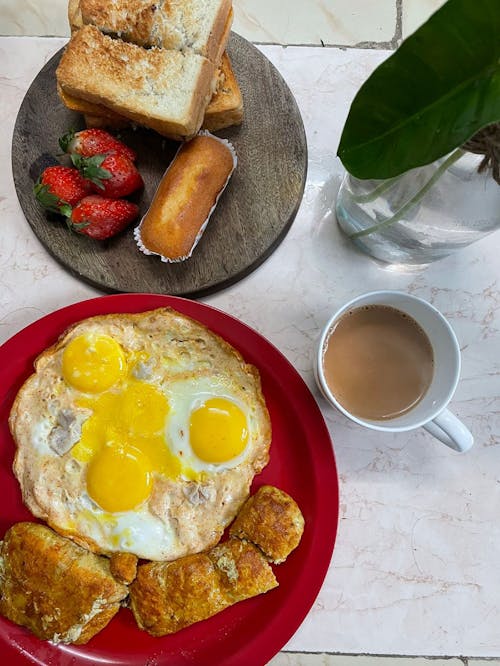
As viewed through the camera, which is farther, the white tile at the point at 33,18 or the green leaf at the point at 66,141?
the white tile at the point at 33,18

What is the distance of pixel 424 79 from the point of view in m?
0.87

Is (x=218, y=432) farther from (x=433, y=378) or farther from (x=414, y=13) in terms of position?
(x=414, y=13)

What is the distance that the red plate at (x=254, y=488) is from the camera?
148 cm

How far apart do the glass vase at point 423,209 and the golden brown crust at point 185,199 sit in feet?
1.10

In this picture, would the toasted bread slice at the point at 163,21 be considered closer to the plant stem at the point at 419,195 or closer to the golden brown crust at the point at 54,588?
the plant stem at the point at 419,195

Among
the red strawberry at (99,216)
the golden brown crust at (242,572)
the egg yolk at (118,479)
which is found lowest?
the golden brown crust at (242,572)

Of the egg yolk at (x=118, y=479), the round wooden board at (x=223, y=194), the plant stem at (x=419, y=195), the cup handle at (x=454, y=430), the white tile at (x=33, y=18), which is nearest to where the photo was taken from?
the plant stem at (x=419, y=195)

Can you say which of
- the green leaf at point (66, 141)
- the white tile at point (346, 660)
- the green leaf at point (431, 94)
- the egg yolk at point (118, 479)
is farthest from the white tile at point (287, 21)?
the white tile at point (346, 660)

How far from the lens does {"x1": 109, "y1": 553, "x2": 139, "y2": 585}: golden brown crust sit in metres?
1.45

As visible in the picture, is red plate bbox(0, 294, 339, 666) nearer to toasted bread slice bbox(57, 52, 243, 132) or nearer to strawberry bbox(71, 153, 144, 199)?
strawberry bbox(71, 153, 144, 199)

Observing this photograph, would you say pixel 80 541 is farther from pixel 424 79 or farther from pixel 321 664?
pixel 424 79

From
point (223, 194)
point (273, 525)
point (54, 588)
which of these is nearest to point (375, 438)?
point (273, 525)

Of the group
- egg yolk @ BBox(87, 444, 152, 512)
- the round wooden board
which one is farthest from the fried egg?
the round wooden board

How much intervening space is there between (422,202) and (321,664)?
47.4 inches
